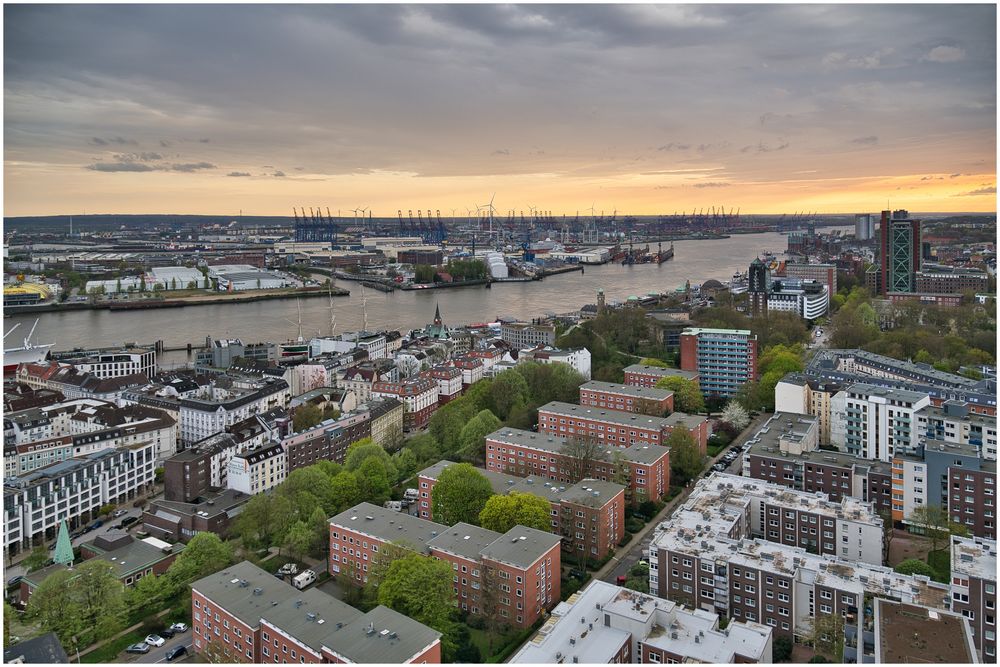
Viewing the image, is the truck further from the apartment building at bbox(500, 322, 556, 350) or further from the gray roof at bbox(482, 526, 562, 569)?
the apartment building at bbox(500, 322, 556, 350)

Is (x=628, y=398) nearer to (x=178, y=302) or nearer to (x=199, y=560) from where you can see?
(x=199, y=560)

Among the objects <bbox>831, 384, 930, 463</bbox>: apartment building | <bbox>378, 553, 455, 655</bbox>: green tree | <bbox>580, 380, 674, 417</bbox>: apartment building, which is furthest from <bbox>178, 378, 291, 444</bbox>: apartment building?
<bbox>831, 384, 930, 463</bbox>: apartment building

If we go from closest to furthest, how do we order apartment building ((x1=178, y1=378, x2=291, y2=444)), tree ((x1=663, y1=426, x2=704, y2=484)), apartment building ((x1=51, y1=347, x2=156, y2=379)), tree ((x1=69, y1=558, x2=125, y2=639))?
1. tree ((x1=69, y1=558, x2=125, y2=639))
2. tree ((x1=663, y1=426, x2=704, y2=484))
3. apartment building ((x1=178, y1=378, x2=291, y2=444))
4. apartment building ((x1=51, y1=347, x2=156, y2=379))

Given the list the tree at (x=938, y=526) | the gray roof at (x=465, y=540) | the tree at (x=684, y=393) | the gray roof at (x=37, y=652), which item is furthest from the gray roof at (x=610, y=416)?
the gray roof at (x=37, y=652)

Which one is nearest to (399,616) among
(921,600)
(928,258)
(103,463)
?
(921,600)

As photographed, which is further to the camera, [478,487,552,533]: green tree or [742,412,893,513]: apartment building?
[742,412,893,513]: apartment building

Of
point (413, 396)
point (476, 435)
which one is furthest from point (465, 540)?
point (413, 396)

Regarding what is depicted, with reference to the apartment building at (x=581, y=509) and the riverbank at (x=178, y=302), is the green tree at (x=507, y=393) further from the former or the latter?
the riverbank at (x=178, y=302)
